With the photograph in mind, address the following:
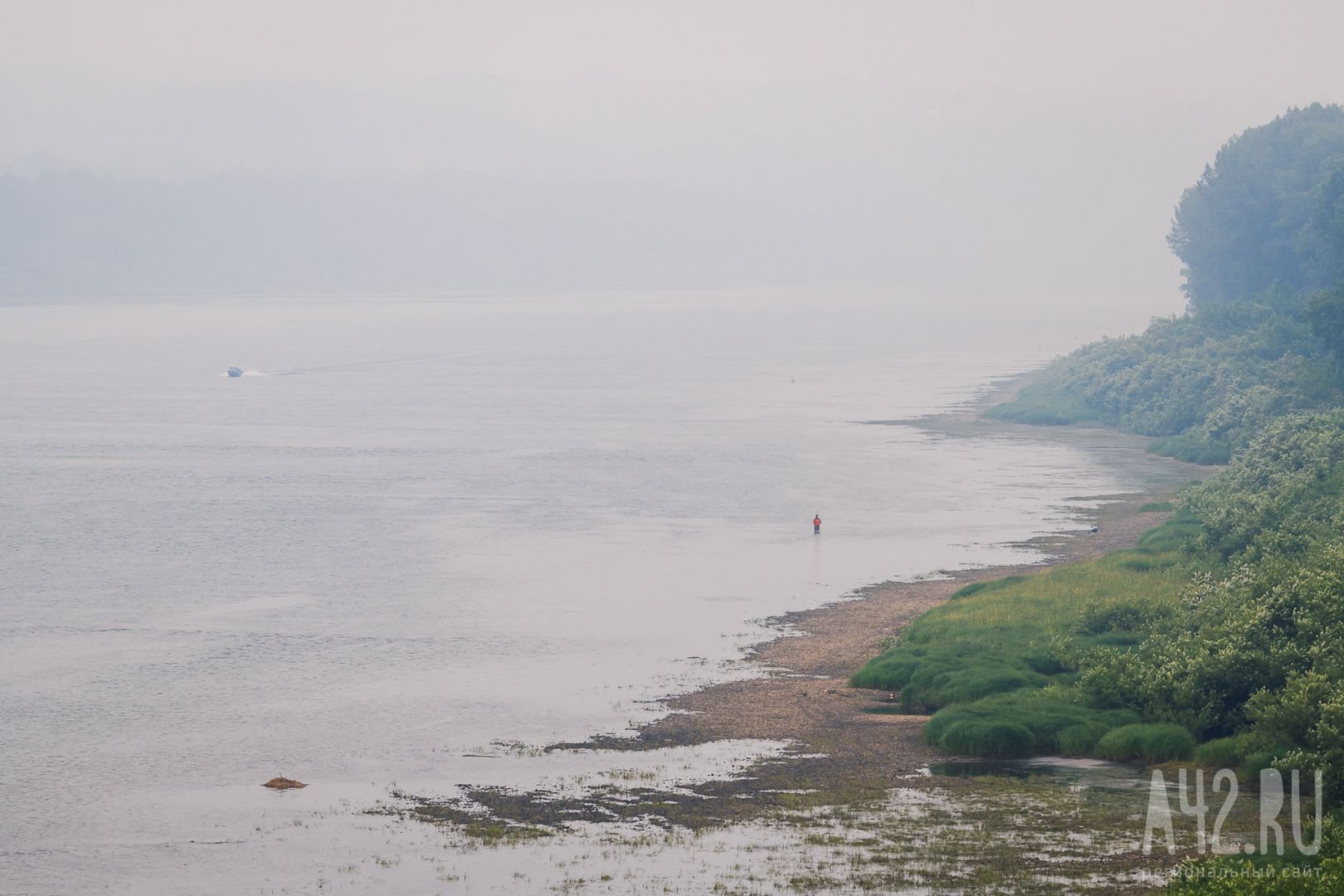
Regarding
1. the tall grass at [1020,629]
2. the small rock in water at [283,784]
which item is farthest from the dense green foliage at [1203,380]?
the small rock in water at [283,784]

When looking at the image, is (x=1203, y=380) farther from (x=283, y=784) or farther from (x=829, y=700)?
(x=283, y=784)

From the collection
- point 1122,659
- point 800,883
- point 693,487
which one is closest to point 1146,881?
point 800,883

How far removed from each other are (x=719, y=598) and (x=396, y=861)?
111ft

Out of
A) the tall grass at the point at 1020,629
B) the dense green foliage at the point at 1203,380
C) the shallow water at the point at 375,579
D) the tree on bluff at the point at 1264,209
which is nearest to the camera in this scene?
the shallow water at the point at 375,579

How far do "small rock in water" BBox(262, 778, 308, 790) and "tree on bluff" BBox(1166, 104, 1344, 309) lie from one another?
117 m

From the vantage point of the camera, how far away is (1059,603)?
62.2 m

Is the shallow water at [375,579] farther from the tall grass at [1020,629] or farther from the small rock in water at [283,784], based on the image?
the tall grass at [1020,629]

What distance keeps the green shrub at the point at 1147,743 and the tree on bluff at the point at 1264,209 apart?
106 m

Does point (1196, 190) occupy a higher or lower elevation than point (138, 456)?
higher

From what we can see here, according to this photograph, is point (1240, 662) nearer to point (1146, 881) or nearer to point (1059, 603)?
point (1146, 881)

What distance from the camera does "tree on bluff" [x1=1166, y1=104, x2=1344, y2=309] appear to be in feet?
509

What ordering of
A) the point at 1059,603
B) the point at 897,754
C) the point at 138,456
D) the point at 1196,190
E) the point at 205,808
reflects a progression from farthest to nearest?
the point at 1196,190, the point at 138,456, the point at 1059,603, the point at 897,754, the point at 205,808

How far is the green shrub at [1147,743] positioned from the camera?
144 ft

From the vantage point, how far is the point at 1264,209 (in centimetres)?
16788
